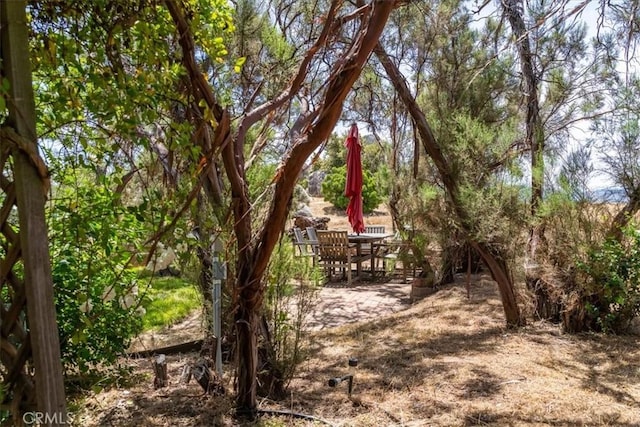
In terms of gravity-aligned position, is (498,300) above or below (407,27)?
below

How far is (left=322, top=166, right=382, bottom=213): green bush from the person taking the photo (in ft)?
53.1

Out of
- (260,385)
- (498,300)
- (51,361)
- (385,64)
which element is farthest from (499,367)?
(51,361)

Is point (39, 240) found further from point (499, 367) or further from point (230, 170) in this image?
point (499, 367)

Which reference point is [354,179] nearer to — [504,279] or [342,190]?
[504,279]

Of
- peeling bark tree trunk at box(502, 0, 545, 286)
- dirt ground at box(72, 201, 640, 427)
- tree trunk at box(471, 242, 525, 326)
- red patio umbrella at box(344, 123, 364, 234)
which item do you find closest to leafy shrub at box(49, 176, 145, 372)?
dirt ground at box(72, 201, 640, 427)

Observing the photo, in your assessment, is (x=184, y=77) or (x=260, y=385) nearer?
(x=184, y=77)

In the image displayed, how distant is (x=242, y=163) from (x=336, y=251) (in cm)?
576

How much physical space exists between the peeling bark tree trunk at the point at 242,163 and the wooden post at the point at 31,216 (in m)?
0.76

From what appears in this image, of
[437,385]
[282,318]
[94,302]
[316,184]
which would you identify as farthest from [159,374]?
[316,184]

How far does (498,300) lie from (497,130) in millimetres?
2052

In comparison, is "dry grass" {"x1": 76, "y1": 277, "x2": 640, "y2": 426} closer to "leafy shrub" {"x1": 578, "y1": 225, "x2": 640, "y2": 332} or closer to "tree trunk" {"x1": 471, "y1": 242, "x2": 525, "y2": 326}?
"tree trunk" {"x1": 471, "y1": 242, "x2": 525, "y2": 326}

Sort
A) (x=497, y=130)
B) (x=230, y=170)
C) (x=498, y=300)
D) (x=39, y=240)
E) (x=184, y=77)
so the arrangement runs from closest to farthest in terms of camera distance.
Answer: (x=39, y=240), (x=184, y=77), (x=230, y=170), (x=497, y=130), (x=498, y=300)

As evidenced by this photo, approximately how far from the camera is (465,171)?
470 centimetres

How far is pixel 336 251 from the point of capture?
8.14 m
